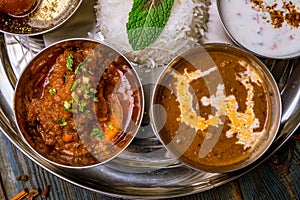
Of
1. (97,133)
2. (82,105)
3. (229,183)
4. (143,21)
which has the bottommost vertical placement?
(229,183)

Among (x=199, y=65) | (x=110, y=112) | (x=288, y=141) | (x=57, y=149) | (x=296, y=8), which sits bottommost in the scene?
(x=288, y=141)

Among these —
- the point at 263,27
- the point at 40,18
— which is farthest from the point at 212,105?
the point at 40,18

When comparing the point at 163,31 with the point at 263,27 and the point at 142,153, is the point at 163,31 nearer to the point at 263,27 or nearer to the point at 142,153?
the point at 263,27

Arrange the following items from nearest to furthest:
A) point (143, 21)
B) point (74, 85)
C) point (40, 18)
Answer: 1. point (74, 85)
2. point (143, 21)
3. point (40, 18)

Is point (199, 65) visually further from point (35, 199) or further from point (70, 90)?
point (35, 199)

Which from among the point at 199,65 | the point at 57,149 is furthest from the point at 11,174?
the point at 199,65

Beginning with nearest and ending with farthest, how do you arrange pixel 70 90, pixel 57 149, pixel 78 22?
pixel 70 90 → pixel 57 149 → pixel 78 22

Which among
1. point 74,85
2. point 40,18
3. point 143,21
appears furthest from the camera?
point 40,18
